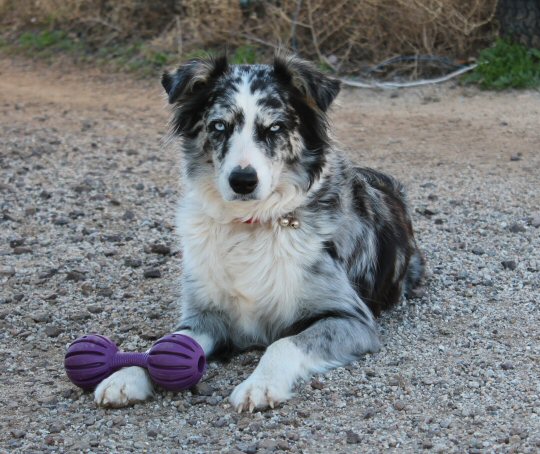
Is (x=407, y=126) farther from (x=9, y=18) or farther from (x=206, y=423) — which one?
(x=9, y=18)

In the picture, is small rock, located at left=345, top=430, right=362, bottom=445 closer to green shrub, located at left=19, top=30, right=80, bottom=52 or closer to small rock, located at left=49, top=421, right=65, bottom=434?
small rock, located at left=49, top=421, right=65, bottom=434

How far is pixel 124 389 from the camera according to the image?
4.80 metres

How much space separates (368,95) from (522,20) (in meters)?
1.93

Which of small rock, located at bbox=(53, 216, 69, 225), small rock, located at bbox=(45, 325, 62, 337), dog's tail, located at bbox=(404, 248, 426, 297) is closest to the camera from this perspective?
small rock, located at bbox=(45, 325, 62, 337)

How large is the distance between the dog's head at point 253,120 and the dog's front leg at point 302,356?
2.54 ft

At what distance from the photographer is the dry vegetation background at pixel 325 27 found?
38.3ft

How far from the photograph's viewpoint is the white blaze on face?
512cm

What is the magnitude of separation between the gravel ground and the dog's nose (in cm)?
99

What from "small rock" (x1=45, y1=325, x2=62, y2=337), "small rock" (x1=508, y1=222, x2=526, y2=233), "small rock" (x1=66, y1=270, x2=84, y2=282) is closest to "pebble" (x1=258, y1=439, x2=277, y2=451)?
"small rock" (x1=45, y1=325, x2=62, y2=337)

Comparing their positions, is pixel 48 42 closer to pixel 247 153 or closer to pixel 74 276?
pixel 74 276

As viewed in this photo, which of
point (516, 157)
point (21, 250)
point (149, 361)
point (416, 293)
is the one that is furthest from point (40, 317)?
point (516, 157)

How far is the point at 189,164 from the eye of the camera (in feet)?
18.5

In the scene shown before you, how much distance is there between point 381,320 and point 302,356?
1007mm

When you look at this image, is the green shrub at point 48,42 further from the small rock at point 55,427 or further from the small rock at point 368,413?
the small rock at point 368,413
